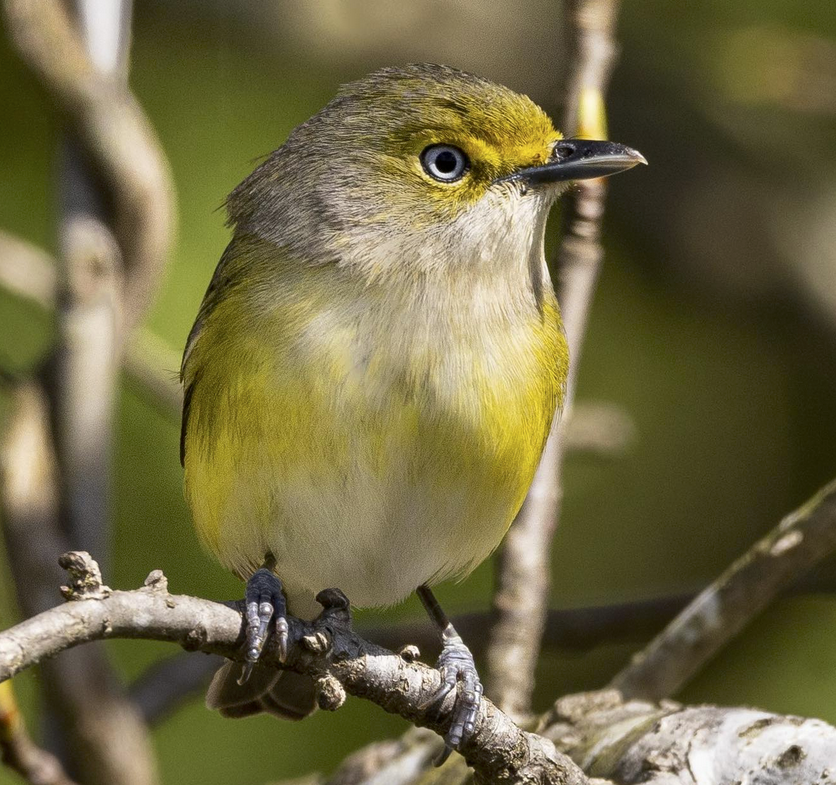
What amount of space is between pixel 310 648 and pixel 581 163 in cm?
149

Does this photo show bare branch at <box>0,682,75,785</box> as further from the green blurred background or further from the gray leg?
the green blurred background

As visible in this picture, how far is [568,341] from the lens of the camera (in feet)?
12.8

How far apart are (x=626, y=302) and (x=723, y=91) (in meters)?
1.40

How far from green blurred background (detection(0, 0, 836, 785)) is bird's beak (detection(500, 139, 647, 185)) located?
2.08 meters

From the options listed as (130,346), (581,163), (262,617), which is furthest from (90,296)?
(262,617)

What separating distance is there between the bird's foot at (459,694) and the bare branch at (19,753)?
118 cm

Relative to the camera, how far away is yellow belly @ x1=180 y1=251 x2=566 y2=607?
2.96 metres

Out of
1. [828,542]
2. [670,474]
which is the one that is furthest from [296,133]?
[670,474]

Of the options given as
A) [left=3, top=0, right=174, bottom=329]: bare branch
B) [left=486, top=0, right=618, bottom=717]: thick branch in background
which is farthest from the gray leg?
[left=3, top=0, right=174, bottom=329]: bare branch

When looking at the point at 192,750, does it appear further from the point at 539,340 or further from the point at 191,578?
the point at 539,340

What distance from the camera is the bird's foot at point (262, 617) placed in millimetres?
2254

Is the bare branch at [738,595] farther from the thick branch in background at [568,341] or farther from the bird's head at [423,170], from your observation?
the bird's head at [423,170]

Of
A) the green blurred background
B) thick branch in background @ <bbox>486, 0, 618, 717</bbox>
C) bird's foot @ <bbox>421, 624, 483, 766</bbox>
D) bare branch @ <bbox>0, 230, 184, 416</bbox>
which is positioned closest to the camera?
bird's foot @ <bbox>421, 624, 483, 766</bbox>

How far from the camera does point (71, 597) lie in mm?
1903
